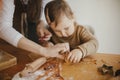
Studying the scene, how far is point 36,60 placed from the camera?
27.9 inches

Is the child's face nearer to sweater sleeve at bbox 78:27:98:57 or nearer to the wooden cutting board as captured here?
sweater sleeve at bbox 78:27:98:57

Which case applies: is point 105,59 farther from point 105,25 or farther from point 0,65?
point 0,65

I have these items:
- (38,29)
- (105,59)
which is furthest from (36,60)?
(105,59)

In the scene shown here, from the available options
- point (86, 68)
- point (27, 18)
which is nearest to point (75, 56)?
point (86, 68)

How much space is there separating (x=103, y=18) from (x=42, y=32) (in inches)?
6.9

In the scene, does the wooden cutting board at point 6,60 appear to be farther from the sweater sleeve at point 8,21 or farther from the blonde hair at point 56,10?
the blonde hair at point 56,10

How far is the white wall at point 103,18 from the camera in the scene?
0.67 m

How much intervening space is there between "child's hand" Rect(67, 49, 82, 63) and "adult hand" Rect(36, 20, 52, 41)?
0.27 feet

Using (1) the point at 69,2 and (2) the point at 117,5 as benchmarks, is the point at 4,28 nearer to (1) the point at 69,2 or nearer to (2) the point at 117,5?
(1) the point at 69,2

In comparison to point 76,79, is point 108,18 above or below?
above

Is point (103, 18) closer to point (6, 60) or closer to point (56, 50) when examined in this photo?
point (56, 50)

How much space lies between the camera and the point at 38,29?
2.36ft

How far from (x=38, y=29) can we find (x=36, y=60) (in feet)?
0.29

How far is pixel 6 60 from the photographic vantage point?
0.73 metres
